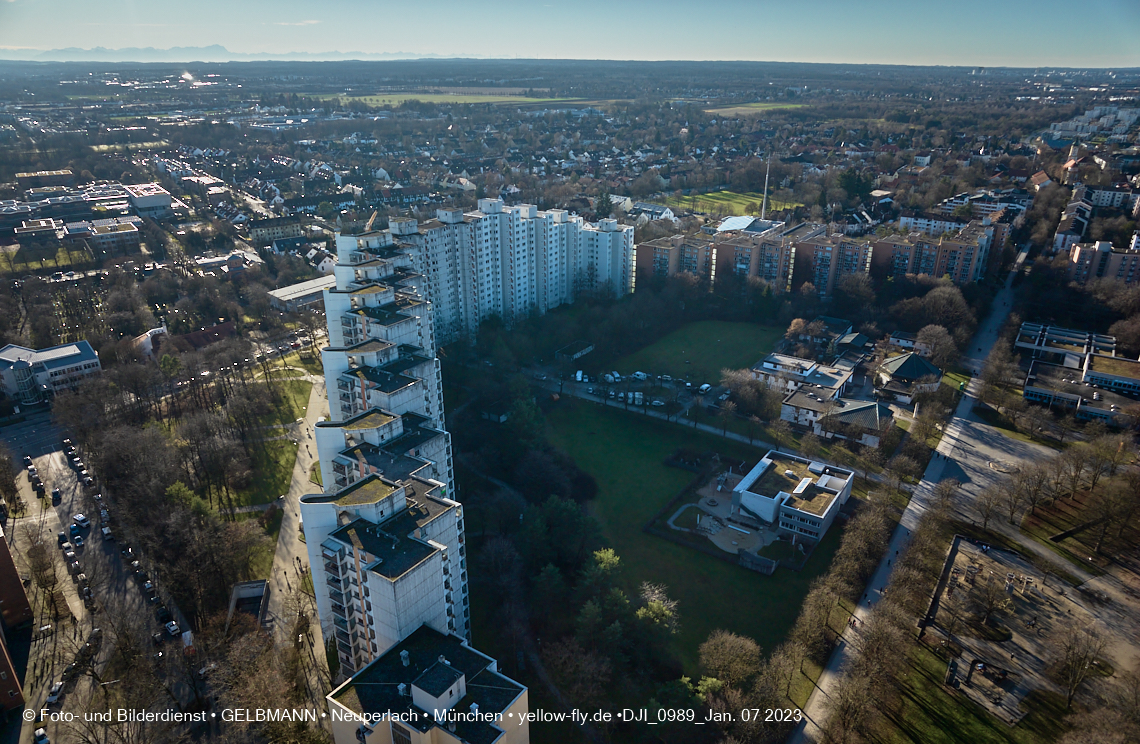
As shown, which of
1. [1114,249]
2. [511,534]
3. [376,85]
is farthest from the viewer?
[376,85]

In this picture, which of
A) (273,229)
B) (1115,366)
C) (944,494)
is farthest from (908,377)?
(273,229)

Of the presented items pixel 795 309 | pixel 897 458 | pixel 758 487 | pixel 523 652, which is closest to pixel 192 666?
pixel 523 652

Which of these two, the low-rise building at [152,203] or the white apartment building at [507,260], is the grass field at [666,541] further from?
the low-rise building at [152,203]

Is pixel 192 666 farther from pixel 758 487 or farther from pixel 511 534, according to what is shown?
pixel 758 487

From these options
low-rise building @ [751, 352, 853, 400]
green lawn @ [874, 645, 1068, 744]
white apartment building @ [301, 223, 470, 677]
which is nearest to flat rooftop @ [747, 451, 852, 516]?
low-rise building @ [751, 352, 853, 400]

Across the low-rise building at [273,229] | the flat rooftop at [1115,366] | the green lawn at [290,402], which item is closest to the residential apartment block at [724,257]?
the flat rooftop at [1115,366]
